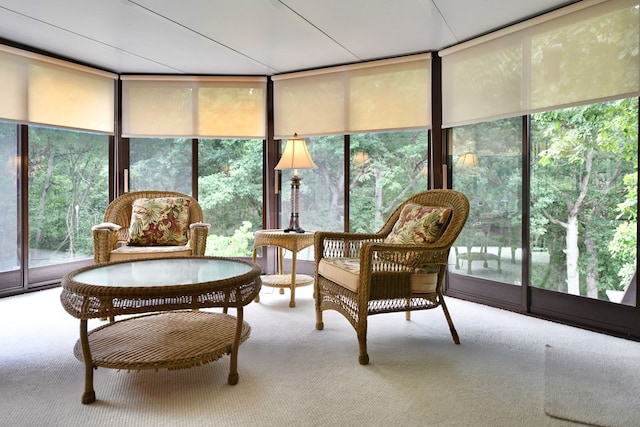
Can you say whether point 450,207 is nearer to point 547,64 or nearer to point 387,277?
point 387,277

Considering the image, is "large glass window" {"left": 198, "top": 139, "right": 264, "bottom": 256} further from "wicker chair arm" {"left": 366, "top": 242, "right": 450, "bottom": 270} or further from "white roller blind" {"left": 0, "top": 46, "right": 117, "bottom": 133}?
"wicker chair arm" {"left": 366, "top": 242, "right": 450, "bottom": 270}

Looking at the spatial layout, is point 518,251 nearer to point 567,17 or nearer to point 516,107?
point 516,107

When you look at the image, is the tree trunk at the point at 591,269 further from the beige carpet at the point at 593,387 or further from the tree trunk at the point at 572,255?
the beige carpet at the point at 593,387

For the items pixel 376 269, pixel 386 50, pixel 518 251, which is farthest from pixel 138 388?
pixel 386 50

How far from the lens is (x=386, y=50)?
385cm

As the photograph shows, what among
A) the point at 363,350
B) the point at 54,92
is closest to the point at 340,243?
the point at 363,350

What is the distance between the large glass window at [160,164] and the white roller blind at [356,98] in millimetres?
1054

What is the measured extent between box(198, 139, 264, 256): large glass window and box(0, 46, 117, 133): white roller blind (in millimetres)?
1159

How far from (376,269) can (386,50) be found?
235 centimetres

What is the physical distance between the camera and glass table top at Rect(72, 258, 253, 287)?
6.40ft

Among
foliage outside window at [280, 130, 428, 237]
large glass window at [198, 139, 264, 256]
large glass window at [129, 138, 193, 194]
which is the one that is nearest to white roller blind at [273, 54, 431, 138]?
foliage outside window at [280, 130, 428, 237]

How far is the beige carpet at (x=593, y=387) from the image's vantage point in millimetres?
1686

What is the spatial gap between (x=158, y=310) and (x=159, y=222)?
74.6 inches

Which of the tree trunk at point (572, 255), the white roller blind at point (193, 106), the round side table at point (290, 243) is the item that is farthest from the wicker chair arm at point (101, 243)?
the tree trunk at point (572, 255)
